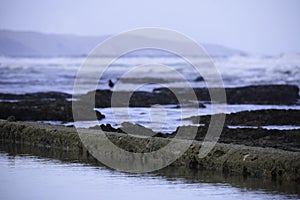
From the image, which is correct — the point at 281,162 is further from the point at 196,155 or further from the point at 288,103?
the point at 288,103

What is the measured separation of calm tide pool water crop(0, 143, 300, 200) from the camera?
10.1 m

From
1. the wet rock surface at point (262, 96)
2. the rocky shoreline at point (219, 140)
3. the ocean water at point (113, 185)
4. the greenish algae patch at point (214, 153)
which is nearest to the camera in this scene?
the ocean water at point (113, 185)

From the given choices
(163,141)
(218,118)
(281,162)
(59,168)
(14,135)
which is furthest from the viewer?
(218,118)

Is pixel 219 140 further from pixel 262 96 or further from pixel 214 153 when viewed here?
pixel 262 96

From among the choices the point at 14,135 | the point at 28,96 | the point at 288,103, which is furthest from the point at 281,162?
→ the point at 28,96

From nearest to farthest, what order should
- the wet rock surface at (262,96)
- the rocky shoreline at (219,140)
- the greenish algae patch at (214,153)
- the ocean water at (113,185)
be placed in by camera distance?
the ocean water at (113,185) < the greenish algae patch at (214,153) < the rocky shoreline at (219,140) < the wet rock surface at (262,96)

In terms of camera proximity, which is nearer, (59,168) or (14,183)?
(14,183)

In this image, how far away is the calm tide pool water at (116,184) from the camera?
1008 cm

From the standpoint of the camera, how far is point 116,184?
36.0ft

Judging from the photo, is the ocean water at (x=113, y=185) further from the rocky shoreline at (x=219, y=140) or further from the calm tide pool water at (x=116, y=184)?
the rocky shoreline at (x=219, y=140)

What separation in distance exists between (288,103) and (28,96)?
38.2 feet

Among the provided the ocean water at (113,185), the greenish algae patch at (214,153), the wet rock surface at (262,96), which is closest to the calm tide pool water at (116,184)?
the ocean water at (113,185)

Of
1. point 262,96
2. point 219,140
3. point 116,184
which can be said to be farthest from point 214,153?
point 262,96

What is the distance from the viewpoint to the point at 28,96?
105 feet
